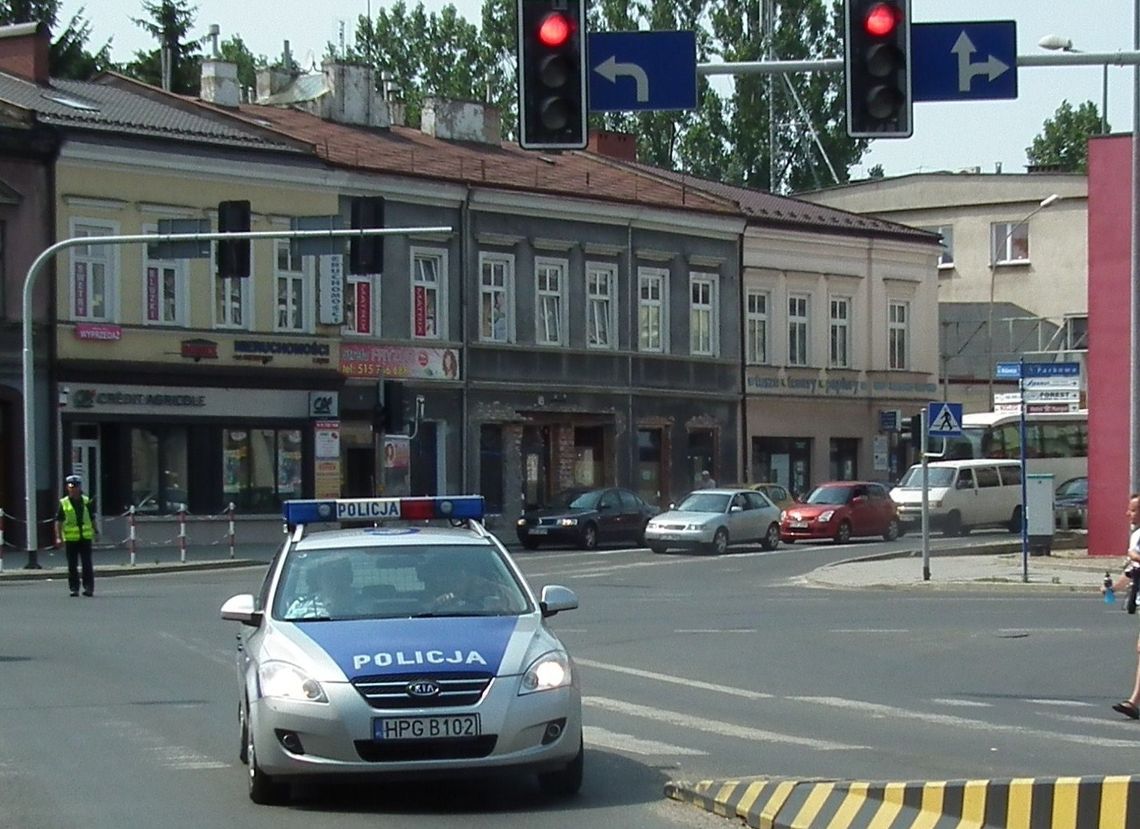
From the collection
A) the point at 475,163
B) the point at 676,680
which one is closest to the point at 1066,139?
the point at 475,163

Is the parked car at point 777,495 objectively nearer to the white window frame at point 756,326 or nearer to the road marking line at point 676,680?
the white window frame at point 756,326

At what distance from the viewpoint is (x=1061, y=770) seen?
1223 centimetres

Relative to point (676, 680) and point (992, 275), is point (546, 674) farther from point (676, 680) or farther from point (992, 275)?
point (992, 275)

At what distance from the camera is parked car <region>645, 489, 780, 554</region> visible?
44.5m

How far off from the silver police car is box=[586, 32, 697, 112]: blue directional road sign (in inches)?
225

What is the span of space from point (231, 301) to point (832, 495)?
1495 centimetres

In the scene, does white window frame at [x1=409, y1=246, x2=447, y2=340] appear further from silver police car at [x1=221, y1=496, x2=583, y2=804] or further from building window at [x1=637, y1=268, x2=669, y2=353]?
silver police car at [x1=221, y1=496, x2=583, y2=804]

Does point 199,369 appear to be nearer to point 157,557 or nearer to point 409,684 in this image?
point 157,557

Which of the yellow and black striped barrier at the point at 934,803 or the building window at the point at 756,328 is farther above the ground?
the building window at the point at 756,328

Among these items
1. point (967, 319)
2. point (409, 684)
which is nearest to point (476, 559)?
point (409, 684)

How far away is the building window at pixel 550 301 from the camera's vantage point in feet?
177

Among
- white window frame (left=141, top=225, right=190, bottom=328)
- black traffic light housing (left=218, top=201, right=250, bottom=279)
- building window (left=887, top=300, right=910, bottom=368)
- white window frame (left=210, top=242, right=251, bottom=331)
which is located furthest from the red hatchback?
black traffic light housing (left=218, top=201, right=250, bottom=279)

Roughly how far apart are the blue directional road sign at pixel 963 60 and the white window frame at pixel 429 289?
114 feet

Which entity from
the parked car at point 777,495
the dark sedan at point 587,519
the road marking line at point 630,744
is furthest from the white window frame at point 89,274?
the road marking line at point 630,744
